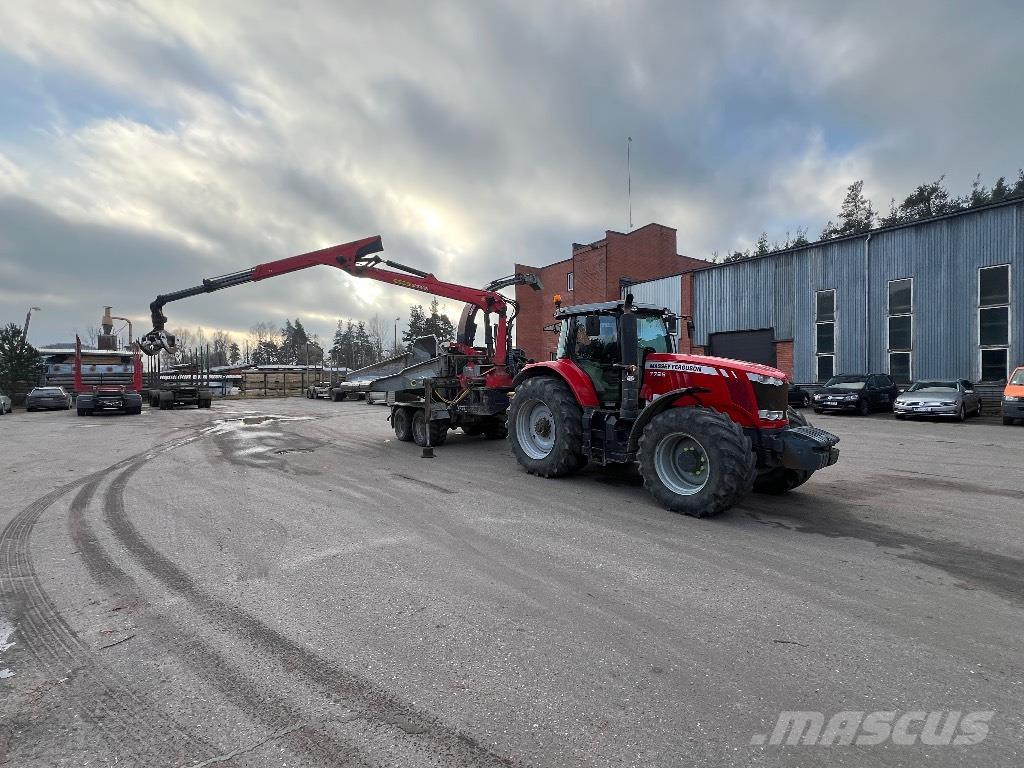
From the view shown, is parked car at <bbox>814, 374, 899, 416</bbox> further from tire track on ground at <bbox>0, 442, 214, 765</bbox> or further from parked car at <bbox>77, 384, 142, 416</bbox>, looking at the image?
parked car at <bbox>77, 384, 142, 416</bbox>

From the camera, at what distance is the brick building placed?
35344 millimetres

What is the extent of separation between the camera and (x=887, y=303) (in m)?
21.4

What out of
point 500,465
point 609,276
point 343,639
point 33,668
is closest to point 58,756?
point 33,668

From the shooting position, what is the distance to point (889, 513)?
6055 millimetres

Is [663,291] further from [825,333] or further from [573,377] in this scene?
[573,377]

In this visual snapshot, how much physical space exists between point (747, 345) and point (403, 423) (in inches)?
774

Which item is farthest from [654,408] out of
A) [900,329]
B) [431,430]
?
[900,329]

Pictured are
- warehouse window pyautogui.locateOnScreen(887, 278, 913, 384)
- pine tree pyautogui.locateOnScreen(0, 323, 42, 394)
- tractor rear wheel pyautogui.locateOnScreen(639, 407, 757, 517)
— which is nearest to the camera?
tractor rear wheel pyautogui.locateOnScreen(639, 407, 757, 517)

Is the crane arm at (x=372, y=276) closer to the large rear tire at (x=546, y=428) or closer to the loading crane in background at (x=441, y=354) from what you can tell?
the loading crane in background at (x=441, y=354)

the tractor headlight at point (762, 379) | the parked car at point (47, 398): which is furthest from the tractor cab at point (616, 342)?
the parked car at point (47, 398)

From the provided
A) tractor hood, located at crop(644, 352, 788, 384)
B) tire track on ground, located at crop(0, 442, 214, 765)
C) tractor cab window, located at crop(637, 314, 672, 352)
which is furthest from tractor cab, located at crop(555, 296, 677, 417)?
tire track on ground, located at crop(0, 442, 214, 765)

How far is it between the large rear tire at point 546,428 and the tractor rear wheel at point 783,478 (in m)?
2.37

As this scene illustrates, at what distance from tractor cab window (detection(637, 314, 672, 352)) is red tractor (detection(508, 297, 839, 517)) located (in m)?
0.02

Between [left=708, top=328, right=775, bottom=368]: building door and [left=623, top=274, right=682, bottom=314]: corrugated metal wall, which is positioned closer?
[left=708, top=328, right=775, bottom=368]: building door
